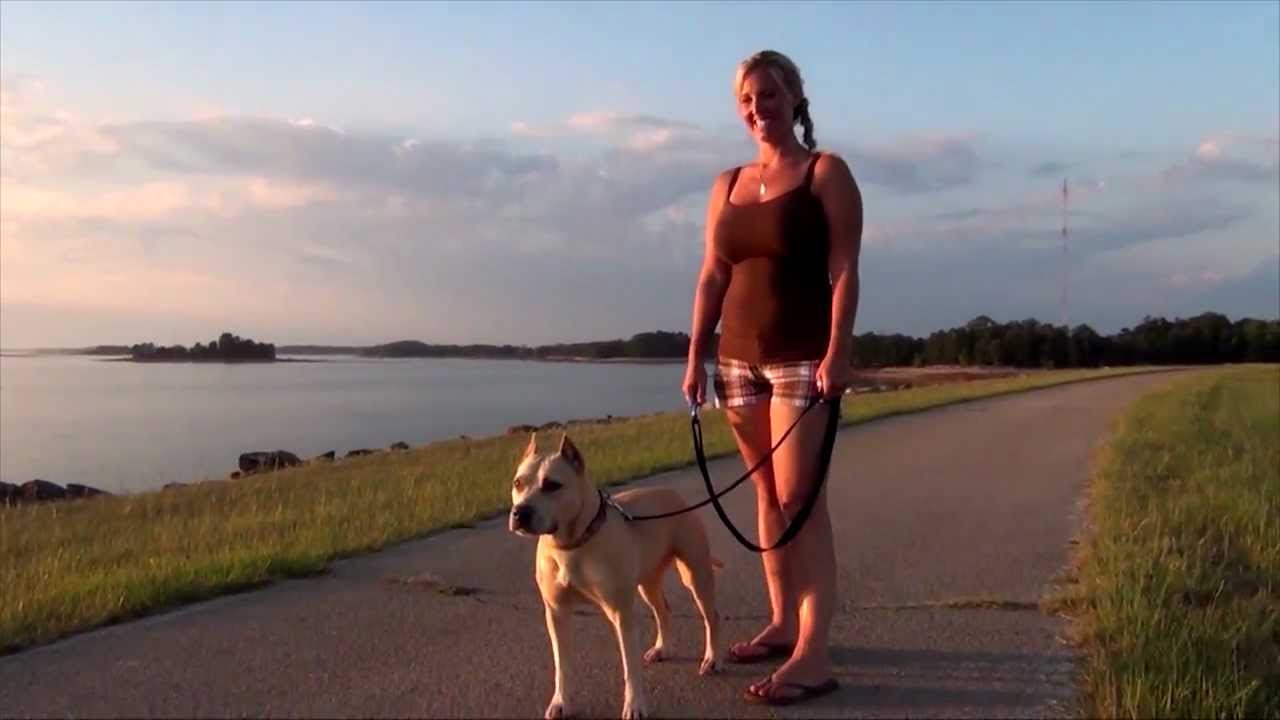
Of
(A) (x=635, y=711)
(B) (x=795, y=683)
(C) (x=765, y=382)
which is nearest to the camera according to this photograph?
(A) (x=635, y=711)

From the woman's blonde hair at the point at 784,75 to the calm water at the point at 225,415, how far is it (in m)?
15.7

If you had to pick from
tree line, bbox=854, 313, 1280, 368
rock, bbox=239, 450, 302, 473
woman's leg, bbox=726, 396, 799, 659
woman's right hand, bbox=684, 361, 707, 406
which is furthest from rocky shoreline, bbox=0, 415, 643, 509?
tree line, bbox=854, 313, 1280, 368

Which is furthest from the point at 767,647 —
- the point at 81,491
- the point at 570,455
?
the point at 81,491

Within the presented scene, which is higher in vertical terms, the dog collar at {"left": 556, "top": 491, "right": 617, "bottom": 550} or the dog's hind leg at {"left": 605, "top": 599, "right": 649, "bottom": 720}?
the dog collar at {"left": 556, "top": 491, "right": 617, "bottom": 550}

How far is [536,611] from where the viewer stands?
575 cm

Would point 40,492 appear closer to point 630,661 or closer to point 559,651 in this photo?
point 559,651

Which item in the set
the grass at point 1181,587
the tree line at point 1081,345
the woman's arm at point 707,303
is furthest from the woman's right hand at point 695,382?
the tree line at point 1081,345

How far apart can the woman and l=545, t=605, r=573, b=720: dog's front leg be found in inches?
27.4

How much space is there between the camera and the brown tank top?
443 cm

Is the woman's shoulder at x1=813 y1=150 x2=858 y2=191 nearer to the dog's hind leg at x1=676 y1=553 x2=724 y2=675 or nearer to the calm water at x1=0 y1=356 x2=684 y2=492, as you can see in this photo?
the dog's hind leg at x1=676 y1=553 x2=724 y2=675

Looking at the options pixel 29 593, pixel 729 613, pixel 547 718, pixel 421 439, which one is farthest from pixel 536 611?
pixel 421 439

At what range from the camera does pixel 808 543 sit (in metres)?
4.55

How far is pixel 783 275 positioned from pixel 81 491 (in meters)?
15.7

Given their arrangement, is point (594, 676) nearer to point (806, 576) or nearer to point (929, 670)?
point (806, 576)
